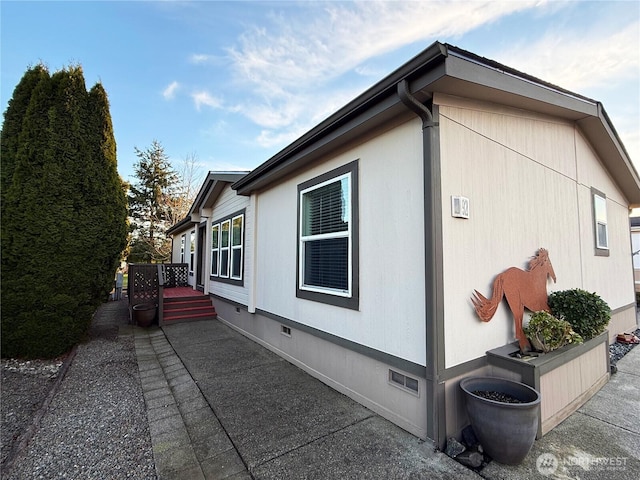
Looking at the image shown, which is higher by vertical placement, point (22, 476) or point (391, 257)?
point (391, 257)

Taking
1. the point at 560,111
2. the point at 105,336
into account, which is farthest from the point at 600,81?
the point at 105,336

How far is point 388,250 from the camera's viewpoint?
312cm

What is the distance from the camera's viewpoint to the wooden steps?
7843 millimetres

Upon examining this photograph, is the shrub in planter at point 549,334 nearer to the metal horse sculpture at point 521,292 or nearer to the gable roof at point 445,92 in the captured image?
the metal horse sculpture at point 521,292

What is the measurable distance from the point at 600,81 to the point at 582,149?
3.95 feet

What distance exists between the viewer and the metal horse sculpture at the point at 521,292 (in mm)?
3037

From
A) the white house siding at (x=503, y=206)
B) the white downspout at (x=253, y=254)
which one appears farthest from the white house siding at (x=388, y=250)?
the white downspout at (x=253, y=254)

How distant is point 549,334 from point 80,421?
495cm

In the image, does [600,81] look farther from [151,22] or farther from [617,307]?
[151,22]

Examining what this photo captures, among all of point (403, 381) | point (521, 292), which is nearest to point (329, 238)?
point (403, 381)

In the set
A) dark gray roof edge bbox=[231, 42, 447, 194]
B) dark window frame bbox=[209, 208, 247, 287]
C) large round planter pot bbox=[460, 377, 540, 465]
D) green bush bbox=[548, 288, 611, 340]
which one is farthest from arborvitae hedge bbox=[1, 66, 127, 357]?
green bush bbox=[548, 288, 611, 340]

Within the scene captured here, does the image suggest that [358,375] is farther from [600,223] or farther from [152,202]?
[152,202]

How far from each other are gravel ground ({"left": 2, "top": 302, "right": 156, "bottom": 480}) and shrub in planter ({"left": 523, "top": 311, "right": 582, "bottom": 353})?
3807 millimetres

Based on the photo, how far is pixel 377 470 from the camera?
221 centimetres
